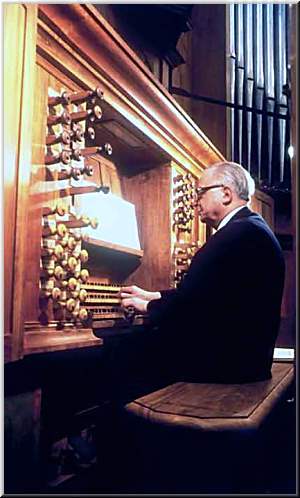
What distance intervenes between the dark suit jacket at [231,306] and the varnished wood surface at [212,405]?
0.24 ft

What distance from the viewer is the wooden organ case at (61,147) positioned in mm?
1193

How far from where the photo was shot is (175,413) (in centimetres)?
132

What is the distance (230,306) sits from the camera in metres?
1.79

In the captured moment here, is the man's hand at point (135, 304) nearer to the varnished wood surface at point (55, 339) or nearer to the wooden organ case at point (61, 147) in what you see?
the wooden organ case at point (61, 147)

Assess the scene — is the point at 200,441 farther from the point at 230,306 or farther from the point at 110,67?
the point at 110,67

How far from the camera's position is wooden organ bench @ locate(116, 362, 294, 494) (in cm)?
126

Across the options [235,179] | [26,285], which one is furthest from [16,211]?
[235,179]

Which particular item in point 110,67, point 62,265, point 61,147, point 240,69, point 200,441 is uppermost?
point 240,69

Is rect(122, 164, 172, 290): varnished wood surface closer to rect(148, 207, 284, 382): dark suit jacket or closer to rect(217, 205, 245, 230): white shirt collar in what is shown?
rect(217, 205, 245, 230): white shirt collar

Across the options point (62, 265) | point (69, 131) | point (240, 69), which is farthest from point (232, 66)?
point (62, 265)

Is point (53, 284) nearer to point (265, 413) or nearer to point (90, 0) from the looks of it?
point (265, 413)

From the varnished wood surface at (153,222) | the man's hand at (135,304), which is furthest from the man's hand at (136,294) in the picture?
the varnished wood surface at (153,222)

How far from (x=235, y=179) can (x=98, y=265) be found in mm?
688

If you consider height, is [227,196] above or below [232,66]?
below
